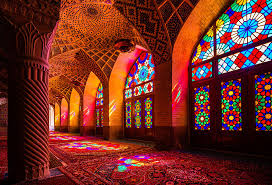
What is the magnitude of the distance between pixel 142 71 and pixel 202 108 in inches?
173

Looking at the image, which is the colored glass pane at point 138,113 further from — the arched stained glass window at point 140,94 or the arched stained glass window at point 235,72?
the arched stained glass window at point 235,72

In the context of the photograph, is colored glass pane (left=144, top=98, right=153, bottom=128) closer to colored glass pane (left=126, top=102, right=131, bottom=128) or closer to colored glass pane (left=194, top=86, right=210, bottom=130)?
colored glass pane (left=126, top=102, right=131, bottom=128)

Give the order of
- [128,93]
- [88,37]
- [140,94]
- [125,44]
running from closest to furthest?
[125,44] → [88,37] → [140,94] → [128,93]

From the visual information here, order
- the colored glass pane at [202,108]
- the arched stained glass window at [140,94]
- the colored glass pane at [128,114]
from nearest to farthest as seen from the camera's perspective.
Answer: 1. the colored glass pane at [202,108]
2. the arched stained glass window at [140,94]
3. the colored glass pane at [128,114]

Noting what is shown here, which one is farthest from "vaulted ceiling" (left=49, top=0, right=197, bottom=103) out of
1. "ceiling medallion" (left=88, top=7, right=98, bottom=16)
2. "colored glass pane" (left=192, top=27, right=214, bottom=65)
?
"colored glass pane" (left=192, top=27, right=214, bottom=65)

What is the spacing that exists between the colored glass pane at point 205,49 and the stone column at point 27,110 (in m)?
5.23

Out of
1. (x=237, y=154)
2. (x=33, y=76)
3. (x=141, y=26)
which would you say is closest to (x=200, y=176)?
(x=237, y=154)

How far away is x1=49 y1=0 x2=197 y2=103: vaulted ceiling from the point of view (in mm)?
6070

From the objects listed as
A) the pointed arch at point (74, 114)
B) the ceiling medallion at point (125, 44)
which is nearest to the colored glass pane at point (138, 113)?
the ceiling medallion at point (125, 44)

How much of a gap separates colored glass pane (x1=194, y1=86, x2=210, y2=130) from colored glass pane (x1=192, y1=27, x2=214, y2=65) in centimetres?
109

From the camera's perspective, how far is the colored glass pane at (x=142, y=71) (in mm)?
9125

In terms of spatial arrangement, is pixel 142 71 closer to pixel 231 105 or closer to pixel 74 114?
pixel 231 105

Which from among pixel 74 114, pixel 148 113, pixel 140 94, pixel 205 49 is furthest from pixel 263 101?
pixel 74 114

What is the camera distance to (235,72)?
5355 millimetres
